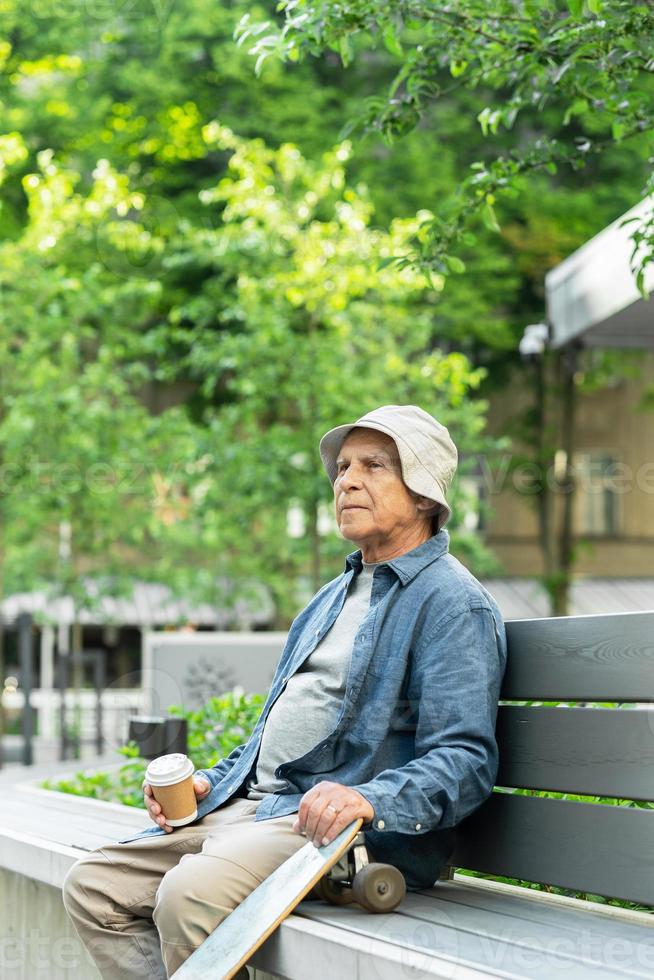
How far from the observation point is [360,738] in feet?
10.3

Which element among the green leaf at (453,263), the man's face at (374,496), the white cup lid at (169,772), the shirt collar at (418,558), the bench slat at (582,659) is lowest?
the white cup lid at (169,772)

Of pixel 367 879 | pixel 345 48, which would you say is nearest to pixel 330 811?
pixel 367 879

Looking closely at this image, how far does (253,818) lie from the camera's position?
10.7 ft

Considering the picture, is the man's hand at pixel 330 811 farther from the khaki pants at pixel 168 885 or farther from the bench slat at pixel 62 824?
the bench slat at pixel 62 824

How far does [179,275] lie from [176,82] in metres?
3.29

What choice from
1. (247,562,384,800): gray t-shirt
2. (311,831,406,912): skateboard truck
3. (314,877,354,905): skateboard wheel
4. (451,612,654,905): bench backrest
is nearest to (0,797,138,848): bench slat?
(247,562,384,800): gray t-shirt

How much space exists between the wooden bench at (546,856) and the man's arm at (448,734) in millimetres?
148

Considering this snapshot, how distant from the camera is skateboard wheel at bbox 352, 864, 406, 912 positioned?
9.42 feet

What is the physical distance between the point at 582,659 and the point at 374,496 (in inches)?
26.1

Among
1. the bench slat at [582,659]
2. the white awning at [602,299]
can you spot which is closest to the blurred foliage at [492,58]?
the bench slat at [582,659]

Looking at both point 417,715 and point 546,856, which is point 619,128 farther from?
point 546,856

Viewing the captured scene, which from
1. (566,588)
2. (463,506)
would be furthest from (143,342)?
(566,588)

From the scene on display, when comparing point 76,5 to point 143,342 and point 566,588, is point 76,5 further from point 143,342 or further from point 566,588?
point 566,588

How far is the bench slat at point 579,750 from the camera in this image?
2.92m
